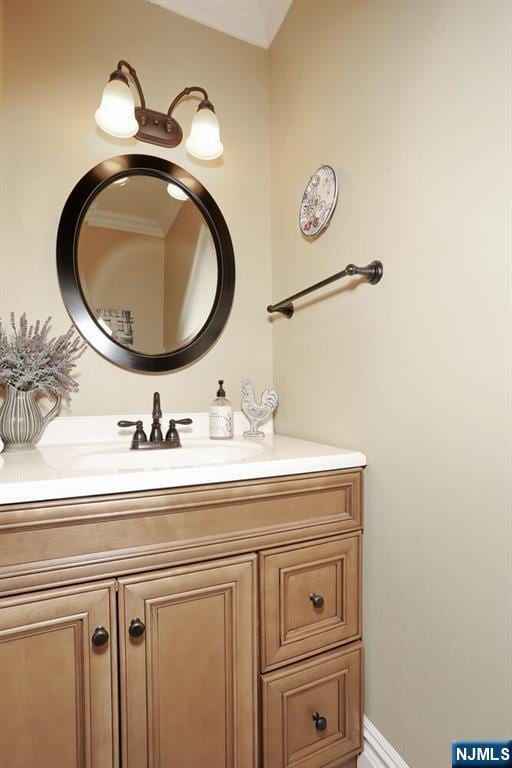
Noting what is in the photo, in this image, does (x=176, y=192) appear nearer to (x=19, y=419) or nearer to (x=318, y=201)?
(x=318, y=201)

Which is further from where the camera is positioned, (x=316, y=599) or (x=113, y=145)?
(x=113, y=145)

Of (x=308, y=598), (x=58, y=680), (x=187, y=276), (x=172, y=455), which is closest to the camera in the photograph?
(x=58, y=680)

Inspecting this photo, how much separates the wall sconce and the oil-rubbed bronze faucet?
905mm

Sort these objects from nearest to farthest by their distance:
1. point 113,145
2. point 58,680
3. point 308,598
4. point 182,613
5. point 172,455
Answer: point 58,680, point 182,613, point 308,598, point 172,455, point 113,145

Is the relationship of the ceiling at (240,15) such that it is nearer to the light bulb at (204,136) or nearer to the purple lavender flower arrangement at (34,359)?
the light bulb at (204,136)

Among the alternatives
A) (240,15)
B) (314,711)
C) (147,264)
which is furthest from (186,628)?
(240,15)

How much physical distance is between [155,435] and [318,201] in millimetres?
950

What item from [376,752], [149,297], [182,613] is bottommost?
[376,752]

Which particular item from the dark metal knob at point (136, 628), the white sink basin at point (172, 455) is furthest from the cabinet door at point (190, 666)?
the white sink basin at point (172, 455)

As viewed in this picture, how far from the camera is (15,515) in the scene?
75 cm

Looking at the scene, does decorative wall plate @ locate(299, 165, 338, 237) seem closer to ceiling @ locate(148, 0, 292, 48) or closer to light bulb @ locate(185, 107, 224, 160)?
light bulb @ locate(185, 107, 224, 160)

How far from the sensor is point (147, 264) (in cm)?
148

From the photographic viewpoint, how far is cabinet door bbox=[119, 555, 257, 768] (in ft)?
2.78

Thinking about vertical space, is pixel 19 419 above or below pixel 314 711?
above
